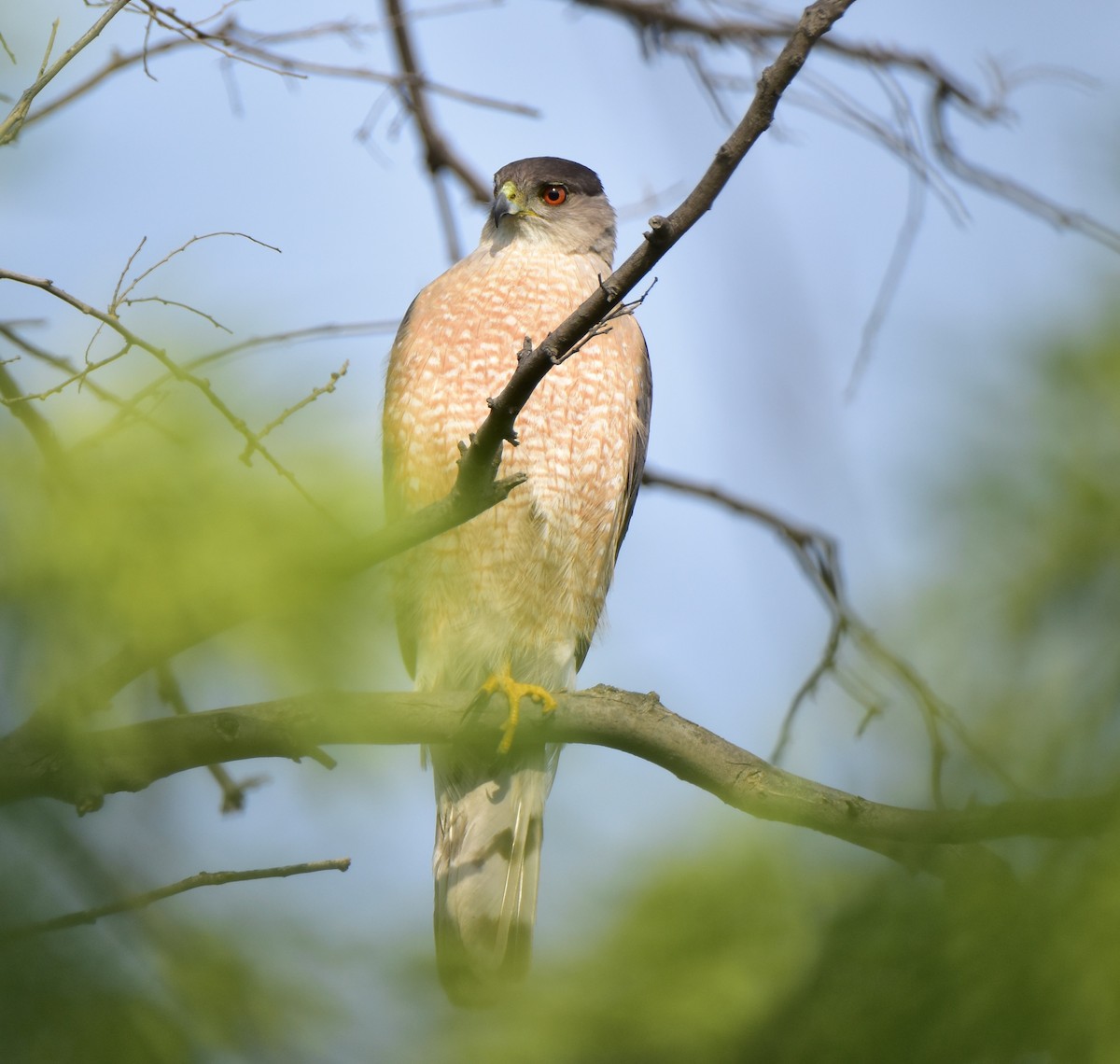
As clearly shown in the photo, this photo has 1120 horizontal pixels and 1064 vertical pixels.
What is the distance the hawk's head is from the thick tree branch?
8.68ft

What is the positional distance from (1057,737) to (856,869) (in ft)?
0.88

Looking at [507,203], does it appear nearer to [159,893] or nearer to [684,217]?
[684,217]

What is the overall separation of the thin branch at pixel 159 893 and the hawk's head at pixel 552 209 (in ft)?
14.4

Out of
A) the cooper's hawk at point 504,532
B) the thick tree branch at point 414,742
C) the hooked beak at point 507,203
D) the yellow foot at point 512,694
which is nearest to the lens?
the thick tree branch at point 414,742

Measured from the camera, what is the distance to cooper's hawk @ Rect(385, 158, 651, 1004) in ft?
15.2

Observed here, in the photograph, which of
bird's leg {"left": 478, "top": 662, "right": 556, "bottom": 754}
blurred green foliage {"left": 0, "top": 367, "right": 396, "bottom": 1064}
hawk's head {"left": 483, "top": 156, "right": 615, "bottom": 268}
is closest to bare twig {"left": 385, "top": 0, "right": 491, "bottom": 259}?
hawk's head {"left": 483, "top": 156, "right": 615, "bottom": 268}

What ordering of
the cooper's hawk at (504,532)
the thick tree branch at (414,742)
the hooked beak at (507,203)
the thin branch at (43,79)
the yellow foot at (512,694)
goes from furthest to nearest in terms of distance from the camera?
the hooked beak at (507,203), the cooper's hawk at (504,532), the yellow foot at (512,694), the thin branch at (43,79), the thick tree branch at (414,742)

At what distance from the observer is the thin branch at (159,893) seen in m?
1.05

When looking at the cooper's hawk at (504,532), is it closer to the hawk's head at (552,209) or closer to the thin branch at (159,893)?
the hawk's head at (552,209)

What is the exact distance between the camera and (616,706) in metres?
3.49

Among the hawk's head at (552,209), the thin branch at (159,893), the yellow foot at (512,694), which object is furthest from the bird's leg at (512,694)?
the thin branch at (159,893)

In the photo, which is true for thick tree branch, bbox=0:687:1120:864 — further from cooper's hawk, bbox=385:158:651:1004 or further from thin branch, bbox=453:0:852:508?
cooper's hawk, bbox=385:158:651:1004

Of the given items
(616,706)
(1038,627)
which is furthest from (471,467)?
(1038,627)

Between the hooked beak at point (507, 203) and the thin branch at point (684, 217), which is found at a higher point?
the hooked beak at point (507, 203)
